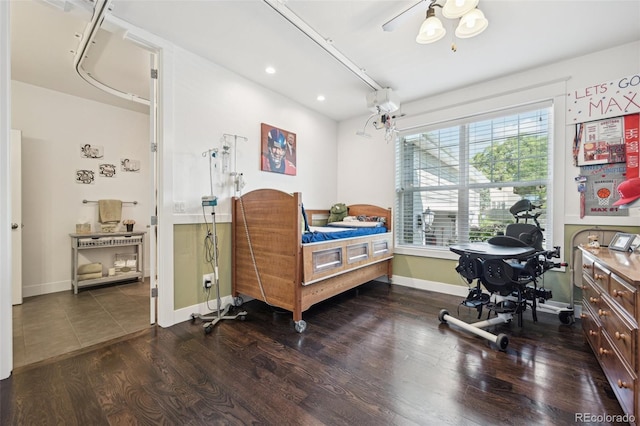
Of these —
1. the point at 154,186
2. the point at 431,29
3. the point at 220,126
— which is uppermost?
the point at 431,29

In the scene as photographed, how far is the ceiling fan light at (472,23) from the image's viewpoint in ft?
6.23

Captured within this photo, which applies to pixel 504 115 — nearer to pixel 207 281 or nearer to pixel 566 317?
pixel 566 317

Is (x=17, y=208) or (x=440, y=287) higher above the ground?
(x=17, y=208)

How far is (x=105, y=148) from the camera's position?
400 cm

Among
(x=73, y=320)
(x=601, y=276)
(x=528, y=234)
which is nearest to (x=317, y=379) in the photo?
(x=601, y=276)

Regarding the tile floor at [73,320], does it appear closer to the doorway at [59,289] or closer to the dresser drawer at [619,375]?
the doorway at [59,289]

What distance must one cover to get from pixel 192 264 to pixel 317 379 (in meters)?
1.69

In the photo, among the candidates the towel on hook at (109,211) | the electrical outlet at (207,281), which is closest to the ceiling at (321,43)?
the towel on hook at (109,211)

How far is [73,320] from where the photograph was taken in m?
2.63

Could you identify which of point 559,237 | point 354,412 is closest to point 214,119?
point 354,412

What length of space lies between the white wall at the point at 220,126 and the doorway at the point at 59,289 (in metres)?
0.28

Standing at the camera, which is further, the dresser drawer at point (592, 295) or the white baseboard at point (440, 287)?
the white baseboard at point (440, 287)

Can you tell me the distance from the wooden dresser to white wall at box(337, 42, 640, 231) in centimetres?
116

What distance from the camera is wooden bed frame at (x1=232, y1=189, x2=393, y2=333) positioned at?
7.93 feet
